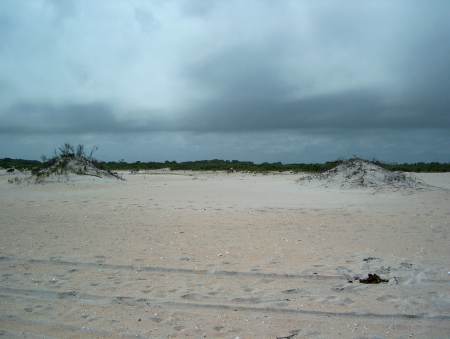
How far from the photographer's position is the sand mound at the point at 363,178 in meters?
18.5

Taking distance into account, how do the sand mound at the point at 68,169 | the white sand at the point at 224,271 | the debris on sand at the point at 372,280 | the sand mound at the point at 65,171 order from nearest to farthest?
the white sand at the point at 224,271 < the debris on sand at the point at 372,280 < the sand mound at the point at 65,171 < the sand mound at the point at 68,169

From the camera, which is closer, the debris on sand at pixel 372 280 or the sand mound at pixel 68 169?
the debris on sand at pixel 372 280

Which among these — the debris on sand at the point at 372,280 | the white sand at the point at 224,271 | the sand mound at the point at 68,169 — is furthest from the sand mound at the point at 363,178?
the debris on sand at the point at 372,280

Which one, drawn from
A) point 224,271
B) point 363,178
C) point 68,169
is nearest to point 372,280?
point 224,271

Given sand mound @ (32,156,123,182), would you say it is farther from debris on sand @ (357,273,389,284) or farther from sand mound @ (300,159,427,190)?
debris on sand @ (357,273,389,284)

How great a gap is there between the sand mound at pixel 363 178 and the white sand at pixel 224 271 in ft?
18.2

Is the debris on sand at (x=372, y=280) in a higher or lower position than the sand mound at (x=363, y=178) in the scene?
lower

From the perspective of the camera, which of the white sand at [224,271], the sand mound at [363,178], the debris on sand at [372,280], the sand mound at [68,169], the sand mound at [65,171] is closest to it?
the white sand at [224,271]

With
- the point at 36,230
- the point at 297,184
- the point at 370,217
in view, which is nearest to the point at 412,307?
the point at 370,217

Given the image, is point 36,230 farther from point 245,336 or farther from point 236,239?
point 245,336

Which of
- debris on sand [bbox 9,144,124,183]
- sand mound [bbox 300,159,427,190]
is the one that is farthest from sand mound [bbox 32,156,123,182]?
sand mound [bbox 300,159,427,190]

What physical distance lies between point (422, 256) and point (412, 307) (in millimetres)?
2540

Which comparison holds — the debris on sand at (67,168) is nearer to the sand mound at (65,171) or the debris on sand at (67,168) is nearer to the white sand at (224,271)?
the sand mound at (65,171)

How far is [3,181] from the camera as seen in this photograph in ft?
74.9
